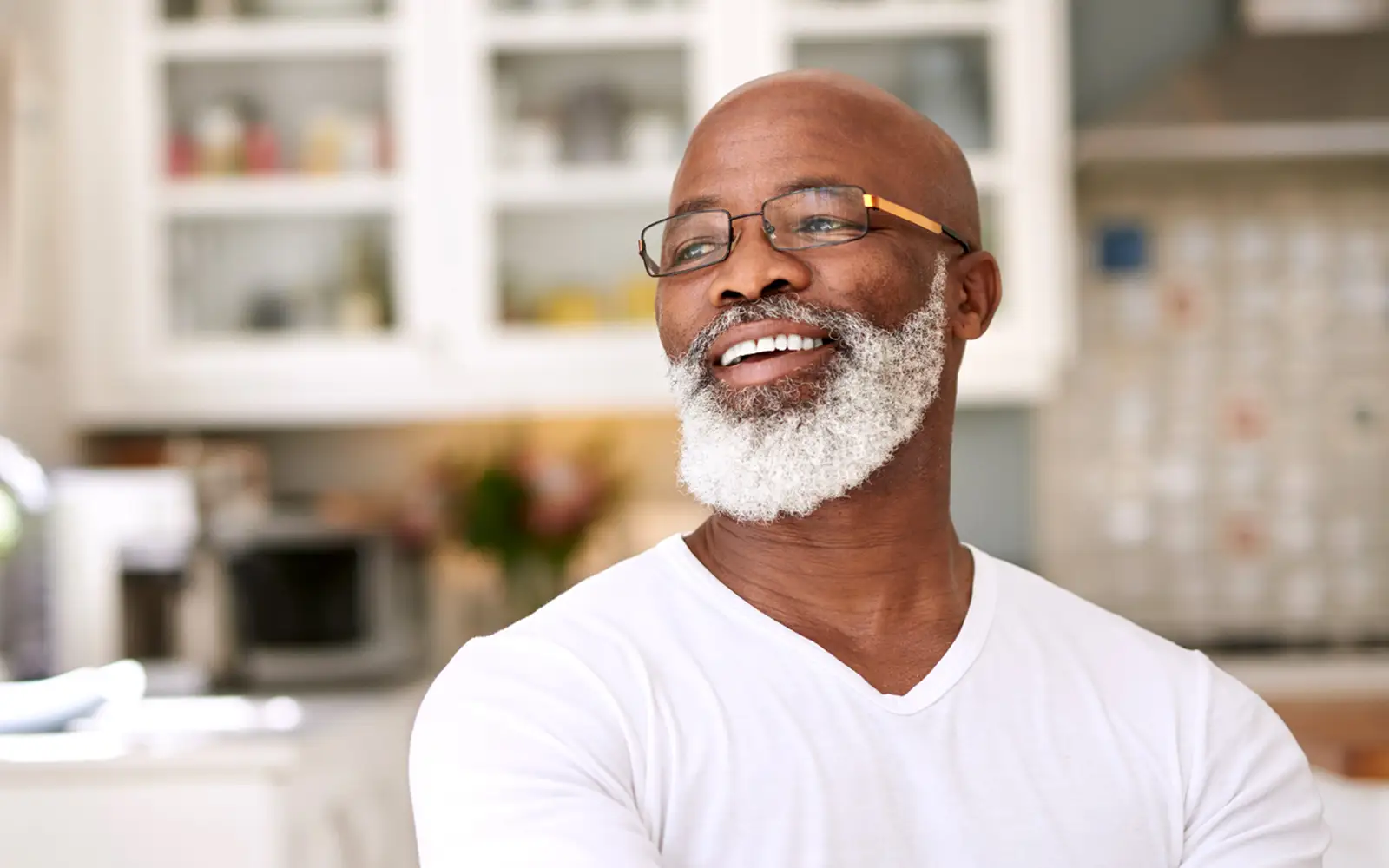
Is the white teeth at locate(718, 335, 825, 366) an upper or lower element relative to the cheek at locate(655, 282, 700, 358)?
lower

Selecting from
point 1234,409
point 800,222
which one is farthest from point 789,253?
point 1234,409

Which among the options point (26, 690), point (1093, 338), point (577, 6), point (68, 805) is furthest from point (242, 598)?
point (1093, 338)

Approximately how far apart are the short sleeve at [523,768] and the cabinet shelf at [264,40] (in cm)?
197

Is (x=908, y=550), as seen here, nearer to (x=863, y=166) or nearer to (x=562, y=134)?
(x=863, y=166)

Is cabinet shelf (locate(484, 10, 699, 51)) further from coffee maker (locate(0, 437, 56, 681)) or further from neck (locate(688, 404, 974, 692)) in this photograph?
neck (locate(688, 404, 974, 692))

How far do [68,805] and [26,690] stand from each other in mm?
374

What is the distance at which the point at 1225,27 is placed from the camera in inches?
108

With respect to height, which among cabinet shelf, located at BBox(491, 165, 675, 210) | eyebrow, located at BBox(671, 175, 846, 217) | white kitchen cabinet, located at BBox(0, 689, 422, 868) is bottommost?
white kitchen cabinet, located at BBox(0, 689, 422, 868)

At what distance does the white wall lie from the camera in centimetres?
230

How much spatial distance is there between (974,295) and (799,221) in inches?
7.3

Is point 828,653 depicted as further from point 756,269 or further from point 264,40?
point 264,40

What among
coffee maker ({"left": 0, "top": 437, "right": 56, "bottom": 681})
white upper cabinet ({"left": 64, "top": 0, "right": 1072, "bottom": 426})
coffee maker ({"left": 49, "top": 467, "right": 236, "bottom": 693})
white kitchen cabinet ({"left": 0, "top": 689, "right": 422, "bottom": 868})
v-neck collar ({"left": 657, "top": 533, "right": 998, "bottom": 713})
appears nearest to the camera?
v-neck collar ({"left": 657, "top": 533, "right": 998, "bottom": 713})

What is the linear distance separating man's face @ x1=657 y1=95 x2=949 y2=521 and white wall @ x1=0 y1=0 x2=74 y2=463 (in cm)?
176

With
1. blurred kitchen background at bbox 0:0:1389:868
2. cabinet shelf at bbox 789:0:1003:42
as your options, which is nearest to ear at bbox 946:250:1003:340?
blurred kitchen background at bbox 0:0:1389:868
